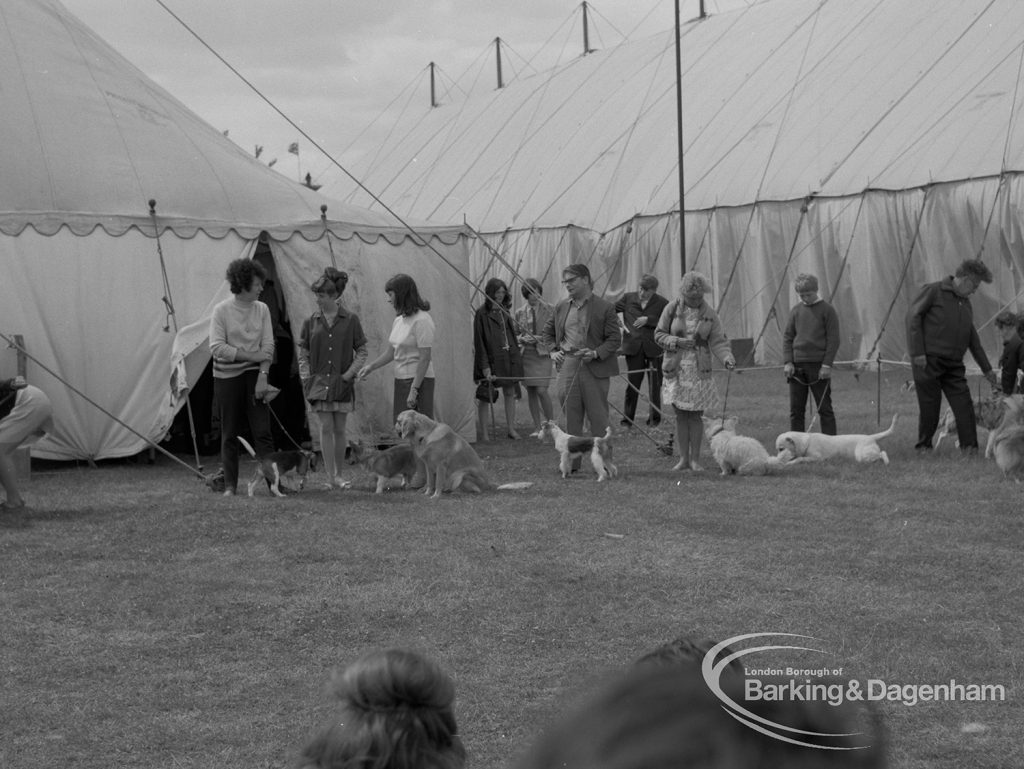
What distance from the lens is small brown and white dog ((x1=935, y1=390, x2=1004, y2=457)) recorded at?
1143 cm

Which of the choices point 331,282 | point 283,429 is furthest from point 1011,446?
point 283,429

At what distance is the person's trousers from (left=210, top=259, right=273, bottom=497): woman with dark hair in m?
2.48

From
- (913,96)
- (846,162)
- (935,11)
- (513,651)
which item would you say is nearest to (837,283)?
(846,162)

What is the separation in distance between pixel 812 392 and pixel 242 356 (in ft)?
16.9

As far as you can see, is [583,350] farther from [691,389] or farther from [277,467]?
[277,467]

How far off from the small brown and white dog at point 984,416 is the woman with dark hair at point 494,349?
4.29 m

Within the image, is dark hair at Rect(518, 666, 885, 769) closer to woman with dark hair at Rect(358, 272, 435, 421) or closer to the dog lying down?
the dog lying down

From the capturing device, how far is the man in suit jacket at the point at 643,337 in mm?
14781

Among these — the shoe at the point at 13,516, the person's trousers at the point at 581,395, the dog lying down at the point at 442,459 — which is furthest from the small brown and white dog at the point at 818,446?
the shoe at the point at 13,516

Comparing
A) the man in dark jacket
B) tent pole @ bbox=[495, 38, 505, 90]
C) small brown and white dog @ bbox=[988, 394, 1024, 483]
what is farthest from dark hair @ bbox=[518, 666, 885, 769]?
tent pole @ bbox=[495, 38, 505, 90]

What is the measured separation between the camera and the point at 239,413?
10.0 meters

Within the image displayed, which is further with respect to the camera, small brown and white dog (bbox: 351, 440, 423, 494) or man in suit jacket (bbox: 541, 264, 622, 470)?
man in suit jacket (bbox: 541, 264, 622, 470)

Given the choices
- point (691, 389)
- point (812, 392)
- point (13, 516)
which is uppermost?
point (691, 389)

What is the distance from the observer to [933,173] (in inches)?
778
